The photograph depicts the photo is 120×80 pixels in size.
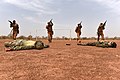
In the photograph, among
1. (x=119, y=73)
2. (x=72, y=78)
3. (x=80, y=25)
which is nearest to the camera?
(x=72, y=78)

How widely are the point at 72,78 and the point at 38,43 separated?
5.64m

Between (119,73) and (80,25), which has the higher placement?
(80,25)

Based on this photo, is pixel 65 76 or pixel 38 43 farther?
pixel 38 43

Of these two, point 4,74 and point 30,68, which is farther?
point 30,68

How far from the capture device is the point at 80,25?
26594mm

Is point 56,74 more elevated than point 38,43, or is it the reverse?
point 38,43

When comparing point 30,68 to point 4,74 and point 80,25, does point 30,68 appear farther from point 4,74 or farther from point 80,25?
point 80,25

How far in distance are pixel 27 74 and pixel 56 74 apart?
0.93 m

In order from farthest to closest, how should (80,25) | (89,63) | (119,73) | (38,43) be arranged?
(80,25)
(38,43)
(89,63)
(119,73)

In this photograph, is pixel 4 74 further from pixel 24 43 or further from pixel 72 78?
pixel 24 43

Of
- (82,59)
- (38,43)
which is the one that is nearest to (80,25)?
(38,43)

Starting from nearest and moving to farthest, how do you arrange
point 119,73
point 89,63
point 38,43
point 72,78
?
1. point 72,78
2. point 119,73
3. point 89,63
4. point 38,43

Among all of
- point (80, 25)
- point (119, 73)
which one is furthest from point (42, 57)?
A: point (80, 25)

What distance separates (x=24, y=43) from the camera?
1273cm
